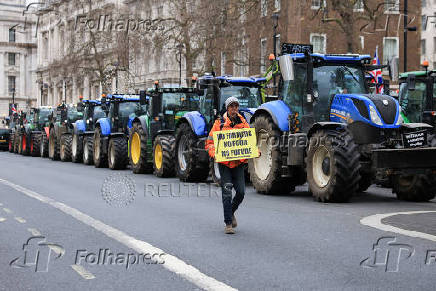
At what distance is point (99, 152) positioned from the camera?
88.0 feet

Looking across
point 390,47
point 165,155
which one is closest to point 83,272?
point 165,155

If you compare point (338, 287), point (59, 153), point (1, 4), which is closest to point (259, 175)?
point (338, 287)

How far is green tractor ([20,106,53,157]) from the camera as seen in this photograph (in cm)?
3897

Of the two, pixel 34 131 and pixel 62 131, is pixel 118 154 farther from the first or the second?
pixel 34 131

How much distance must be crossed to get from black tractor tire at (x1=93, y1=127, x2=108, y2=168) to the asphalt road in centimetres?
1199

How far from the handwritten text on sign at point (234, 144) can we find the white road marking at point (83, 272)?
9.38 feet

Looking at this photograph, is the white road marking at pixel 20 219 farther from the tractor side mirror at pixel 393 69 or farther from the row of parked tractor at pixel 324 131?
the tractor side mirror at pixel 393 69

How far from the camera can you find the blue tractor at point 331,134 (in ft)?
41.9

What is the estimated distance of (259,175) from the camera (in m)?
15.5

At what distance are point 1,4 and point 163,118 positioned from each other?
106 meters

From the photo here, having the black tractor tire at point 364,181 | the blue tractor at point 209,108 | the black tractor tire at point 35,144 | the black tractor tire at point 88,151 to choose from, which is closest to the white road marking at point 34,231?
the black tractor tire at point 364,181

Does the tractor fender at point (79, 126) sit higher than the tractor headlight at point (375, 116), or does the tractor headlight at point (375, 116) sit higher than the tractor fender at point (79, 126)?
the tractor headlight at point (375, 116)

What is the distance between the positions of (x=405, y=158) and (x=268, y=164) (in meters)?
3.91

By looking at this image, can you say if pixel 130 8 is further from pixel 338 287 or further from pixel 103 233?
pixel 338 287
